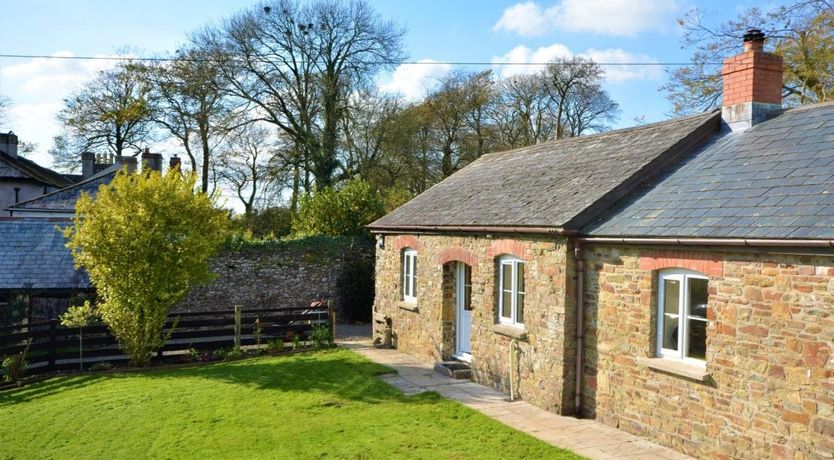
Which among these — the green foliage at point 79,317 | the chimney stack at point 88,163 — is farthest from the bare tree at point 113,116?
the green foliage at point 79,317

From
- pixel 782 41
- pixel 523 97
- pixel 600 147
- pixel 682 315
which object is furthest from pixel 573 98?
pixel 682 315

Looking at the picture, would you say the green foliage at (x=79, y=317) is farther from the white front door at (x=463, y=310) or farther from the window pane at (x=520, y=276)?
the window pane at (x=520, y=276)

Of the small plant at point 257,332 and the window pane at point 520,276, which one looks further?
the small plant at point 257,332

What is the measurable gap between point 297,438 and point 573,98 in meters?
30.6

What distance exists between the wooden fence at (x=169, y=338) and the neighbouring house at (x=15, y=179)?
23141 mm

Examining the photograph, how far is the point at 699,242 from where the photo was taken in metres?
7.97

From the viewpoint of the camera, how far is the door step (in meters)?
12.8

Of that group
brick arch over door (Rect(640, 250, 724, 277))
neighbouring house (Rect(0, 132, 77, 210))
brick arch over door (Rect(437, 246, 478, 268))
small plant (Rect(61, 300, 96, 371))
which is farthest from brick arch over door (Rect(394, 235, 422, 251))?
neighbouring house (Rect(0, 132, 77, 210))

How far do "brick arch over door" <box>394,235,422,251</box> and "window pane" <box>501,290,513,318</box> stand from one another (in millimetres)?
3585

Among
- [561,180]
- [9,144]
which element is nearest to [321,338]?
[561,180]

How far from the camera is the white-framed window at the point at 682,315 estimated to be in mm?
8352

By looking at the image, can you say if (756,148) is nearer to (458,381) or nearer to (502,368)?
(502,368)

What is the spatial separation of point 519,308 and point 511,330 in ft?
1.50

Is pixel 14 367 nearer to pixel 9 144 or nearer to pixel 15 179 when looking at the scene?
pixel 15 179
